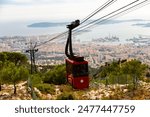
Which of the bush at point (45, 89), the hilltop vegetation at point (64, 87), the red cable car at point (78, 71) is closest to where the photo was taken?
the red cable car at point (78, 71)

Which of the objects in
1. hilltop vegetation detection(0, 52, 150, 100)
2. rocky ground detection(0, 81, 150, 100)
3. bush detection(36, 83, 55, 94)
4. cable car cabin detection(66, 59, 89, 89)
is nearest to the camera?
cable car cabin detection(66, 59, 89, 89)

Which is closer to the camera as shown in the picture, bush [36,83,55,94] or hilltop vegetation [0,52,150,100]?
hilltop vegetation [0,52,150,100]

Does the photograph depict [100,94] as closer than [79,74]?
No

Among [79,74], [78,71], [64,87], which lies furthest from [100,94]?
[78,71]

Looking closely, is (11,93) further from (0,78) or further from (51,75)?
(51,75)

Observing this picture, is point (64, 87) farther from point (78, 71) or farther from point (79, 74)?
point (78, 71)

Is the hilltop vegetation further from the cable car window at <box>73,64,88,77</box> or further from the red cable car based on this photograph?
the cable car window at <box>73,64,88,77</box>


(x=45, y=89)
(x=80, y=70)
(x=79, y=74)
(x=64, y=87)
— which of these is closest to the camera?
(x=80, y=70)

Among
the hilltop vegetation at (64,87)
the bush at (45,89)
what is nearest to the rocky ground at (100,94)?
the hilltop vegetation at (64,87)

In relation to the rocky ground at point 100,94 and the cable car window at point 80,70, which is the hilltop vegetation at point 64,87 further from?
the cable car window at point 80,70

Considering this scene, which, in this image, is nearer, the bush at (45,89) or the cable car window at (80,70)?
the cable car window at (80,70)

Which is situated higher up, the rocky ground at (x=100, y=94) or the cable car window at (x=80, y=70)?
the cable car window at (x=80, y=70)

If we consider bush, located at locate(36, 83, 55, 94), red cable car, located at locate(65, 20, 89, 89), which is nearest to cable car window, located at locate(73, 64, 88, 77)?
red cable car, located at locate(65, 20, 89, 89)
